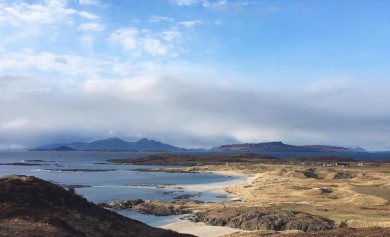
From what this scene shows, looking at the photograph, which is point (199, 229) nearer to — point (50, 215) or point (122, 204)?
point (122, 204)

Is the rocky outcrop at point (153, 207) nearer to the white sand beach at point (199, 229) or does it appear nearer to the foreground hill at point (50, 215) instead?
the white sand beach at point (199, 229)

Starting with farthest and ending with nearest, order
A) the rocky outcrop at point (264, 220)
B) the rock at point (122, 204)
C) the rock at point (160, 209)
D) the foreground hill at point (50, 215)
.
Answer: the rock at point (122, 204)
the rock at point (160, 209)
the rocky outcrop at point (264, 220)
the foreground hill at point (50, 215)

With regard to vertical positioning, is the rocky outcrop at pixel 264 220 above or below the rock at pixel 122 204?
above

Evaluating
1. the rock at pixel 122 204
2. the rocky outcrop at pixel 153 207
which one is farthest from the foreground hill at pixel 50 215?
the rock at pixel 122 204

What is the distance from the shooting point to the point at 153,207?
228 feet

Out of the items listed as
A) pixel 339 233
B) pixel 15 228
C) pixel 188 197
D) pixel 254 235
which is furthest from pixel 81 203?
pixel 188 197

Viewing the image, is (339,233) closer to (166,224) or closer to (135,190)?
(166,224)

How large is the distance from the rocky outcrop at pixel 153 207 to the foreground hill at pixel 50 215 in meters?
31.3

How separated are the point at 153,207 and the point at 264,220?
23.1 m

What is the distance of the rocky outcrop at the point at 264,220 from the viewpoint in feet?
164

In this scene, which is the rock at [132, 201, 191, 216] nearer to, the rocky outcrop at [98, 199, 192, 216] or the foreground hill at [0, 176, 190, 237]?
the rocky outcrop at [98, 199, 192, 216]

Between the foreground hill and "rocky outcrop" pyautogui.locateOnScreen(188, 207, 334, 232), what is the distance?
66.1 ft

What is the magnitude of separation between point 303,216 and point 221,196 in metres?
36.7

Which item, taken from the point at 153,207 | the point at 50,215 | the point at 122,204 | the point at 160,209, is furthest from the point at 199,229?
the point at 50,215
